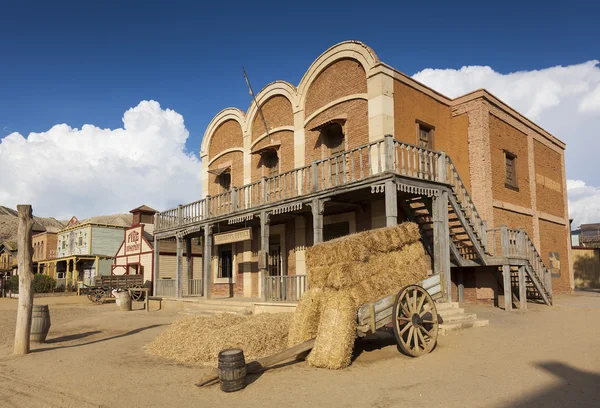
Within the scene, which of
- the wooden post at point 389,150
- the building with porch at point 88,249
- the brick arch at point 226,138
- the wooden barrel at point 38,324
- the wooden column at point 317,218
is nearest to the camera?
the wooden barrel at point 38,324

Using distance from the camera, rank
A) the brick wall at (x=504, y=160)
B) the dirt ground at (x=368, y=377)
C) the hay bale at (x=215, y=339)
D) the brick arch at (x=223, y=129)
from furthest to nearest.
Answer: the brick arch at (x=223, y=129)
the brick wall at (x=504, y=160)
the hay bale at (x=215, y=339)
the dirt ground at (x=368, y=377)

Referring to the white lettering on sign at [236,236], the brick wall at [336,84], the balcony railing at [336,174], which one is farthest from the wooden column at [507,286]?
the white lettering on sign at [236,236]

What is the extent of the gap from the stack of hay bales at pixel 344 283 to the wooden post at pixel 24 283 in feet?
17.9

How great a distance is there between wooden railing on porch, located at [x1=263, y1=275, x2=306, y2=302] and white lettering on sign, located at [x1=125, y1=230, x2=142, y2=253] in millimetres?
17475

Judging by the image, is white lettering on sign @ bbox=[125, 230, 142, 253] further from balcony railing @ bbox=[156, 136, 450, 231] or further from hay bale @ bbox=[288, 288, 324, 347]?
hay bale @ bbox=[288, 288, 324, 347]

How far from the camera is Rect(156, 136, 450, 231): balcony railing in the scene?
1174 centimetres

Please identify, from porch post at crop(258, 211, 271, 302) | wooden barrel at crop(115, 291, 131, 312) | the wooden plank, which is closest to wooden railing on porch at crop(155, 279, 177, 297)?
wooden barrel at crop(115, 291, 131, 312)

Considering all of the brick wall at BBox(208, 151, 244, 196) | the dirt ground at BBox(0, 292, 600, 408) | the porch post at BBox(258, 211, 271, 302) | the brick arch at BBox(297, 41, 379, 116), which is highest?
the brick arch at BBox(297, 41, 379, 116)

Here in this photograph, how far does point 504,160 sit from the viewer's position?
17062 mm

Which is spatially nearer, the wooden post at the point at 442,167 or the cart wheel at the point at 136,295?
the wooden post at the point at 442,167

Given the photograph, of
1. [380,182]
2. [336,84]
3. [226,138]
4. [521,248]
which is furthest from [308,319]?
[226,138]

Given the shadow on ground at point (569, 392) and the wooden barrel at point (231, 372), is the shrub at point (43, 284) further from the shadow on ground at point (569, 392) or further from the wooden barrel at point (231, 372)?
the shadow on ground at point (569, 392)

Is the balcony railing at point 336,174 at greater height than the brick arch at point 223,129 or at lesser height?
lesser

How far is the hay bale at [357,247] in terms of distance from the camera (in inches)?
305
